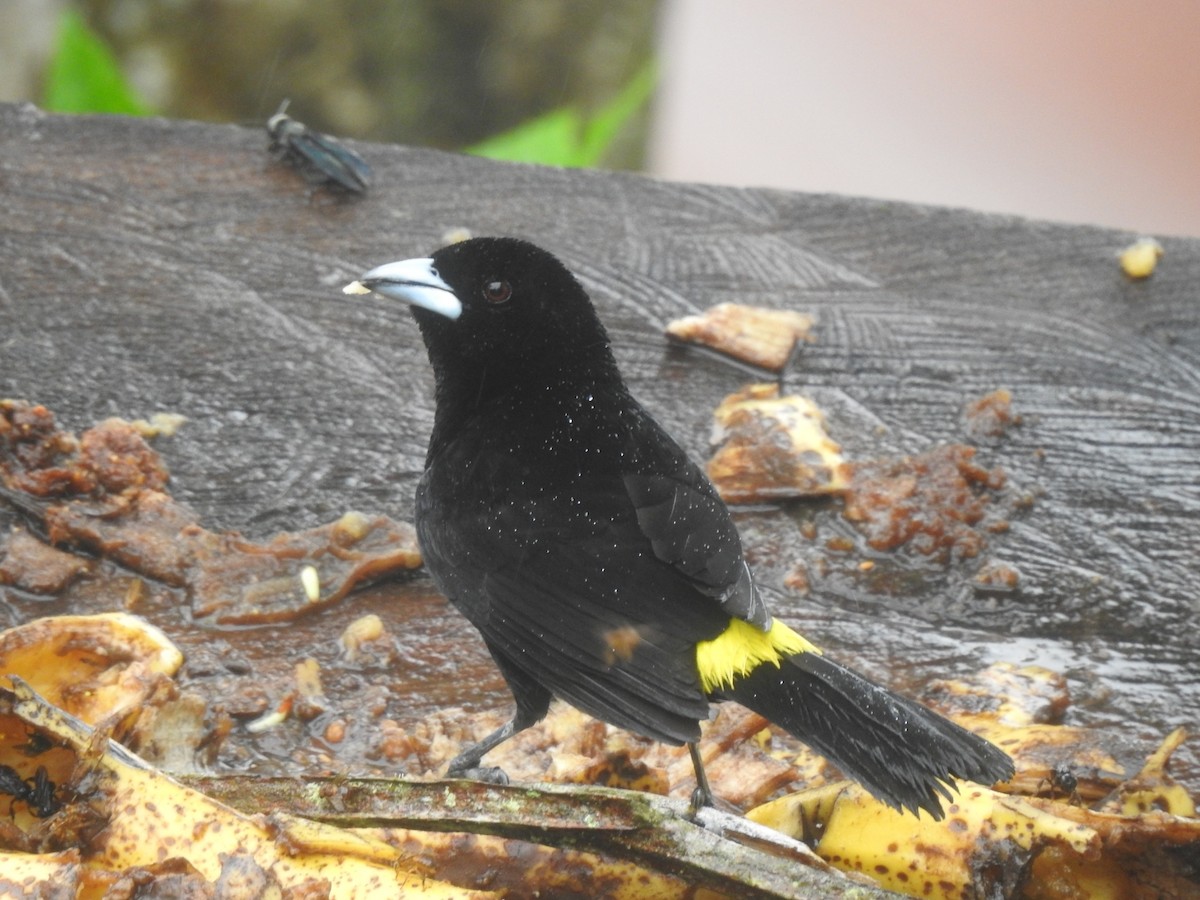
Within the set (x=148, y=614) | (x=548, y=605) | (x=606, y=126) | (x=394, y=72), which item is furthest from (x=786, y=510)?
(x=394, y=72)

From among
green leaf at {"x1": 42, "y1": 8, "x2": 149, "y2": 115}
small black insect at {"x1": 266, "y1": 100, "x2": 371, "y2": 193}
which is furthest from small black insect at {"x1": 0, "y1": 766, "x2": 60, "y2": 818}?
green leaf at {"x1": 42, "y1": 8, "x2": 149, "y2": 115}

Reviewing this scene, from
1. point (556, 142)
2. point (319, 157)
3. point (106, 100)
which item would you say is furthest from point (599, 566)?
point (106, 100)

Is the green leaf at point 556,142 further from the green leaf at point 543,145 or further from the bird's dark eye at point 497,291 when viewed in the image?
the bird's dark eye at point 497,291

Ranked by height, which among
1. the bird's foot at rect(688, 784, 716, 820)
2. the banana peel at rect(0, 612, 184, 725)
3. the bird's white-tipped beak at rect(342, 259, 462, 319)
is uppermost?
the bird's white-tipped beak at rect(342, 259, 462, 319)

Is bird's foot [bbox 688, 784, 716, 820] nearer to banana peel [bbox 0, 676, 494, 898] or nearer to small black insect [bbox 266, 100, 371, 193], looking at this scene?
→ banana peel [bbox 0, 676, 494, 898]

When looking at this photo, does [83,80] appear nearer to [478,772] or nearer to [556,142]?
[556,142]

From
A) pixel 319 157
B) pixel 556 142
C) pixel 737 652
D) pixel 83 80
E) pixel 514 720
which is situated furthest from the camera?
pixel 556 142
